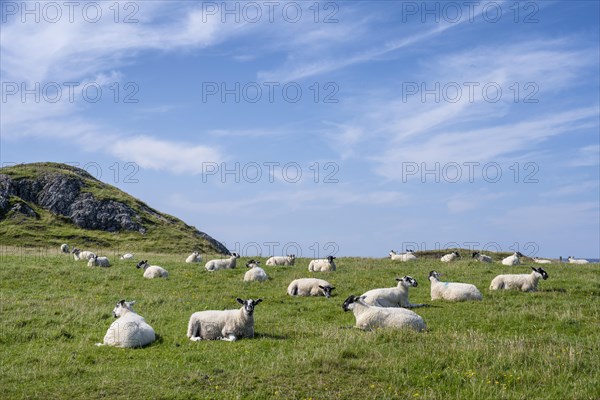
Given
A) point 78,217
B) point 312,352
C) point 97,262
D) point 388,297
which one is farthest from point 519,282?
point 78,217

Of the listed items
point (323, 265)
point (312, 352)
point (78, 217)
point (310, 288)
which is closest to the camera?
point (312, 352)

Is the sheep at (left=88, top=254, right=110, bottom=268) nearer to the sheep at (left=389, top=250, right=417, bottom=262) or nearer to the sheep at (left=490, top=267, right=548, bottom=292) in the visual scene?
the sheep at (left=389, top=250, right=417, bottom=262)

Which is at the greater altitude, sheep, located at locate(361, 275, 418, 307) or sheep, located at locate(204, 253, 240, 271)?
sheep, located at locate(204, 253, 240, 271)

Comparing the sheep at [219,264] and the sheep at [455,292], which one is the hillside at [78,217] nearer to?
Answer: the sheep at [219,264]

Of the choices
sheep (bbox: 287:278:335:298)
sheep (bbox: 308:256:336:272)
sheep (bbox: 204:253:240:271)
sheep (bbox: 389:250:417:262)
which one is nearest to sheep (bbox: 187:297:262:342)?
sheep (bbox: 287:278:335:298)

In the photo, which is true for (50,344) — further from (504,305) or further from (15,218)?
(15,218)

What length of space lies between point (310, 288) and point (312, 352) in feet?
36.3

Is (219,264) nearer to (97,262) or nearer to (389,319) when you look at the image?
(97,262)

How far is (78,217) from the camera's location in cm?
10388

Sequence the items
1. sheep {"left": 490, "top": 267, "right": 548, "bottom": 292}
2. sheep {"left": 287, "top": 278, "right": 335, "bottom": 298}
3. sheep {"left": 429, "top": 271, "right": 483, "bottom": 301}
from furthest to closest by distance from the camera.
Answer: sheep {"left": 490, "top": 267, "right": 548, "bottom": 292} < sheep {"left": 287, "top": 278, "right": 335, "bottom": 298} < sheep {"left": 429, "top": 271, "right": 483, "bottom": 301}

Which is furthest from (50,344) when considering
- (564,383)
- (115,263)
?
(115,263)

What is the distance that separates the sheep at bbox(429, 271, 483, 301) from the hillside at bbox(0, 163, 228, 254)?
65369 mm

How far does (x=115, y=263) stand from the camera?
39.7 metres

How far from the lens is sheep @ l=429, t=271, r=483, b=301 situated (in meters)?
21.4
